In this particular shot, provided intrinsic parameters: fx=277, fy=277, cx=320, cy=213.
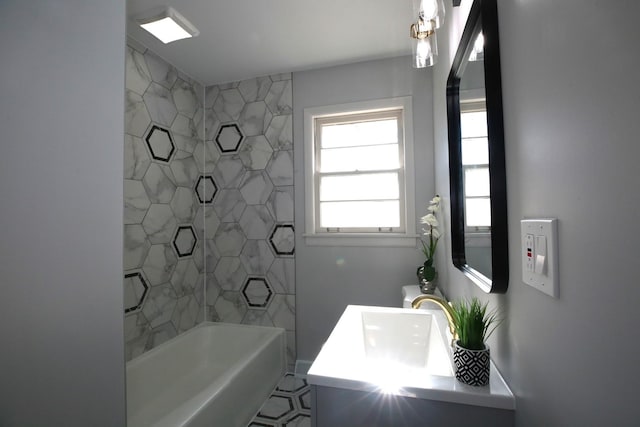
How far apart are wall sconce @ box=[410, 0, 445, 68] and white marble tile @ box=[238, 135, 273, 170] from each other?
4.97 ft

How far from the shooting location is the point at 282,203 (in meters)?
2.32

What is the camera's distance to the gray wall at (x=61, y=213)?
0.40 meters

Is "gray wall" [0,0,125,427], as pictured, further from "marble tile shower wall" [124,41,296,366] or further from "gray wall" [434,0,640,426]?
"marble tile shower wall" [124,41,296,366]

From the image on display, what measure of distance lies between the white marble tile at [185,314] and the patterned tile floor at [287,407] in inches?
35.1

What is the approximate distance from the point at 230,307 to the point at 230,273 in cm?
30

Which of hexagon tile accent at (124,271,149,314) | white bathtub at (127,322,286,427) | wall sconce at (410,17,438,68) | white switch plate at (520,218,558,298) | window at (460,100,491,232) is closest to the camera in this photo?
white switch plate at (520,218,558,298)

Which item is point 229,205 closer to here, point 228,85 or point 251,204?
point 251,204

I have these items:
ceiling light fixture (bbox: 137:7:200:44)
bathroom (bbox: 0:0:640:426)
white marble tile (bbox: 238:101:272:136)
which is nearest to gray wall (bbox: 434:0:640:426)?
bathroom (bbox: 0:0:640:426)

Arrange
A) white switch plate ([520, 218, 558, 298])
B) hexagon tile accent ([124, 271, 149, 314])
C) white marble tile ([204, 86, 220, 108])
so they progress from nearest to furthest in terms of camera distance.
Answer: white switch plate ([520, 218, 558, 298])
hexagon tile accent ([124, 271, 149, 314])
white marble tile ([204, 86, 220, 108])

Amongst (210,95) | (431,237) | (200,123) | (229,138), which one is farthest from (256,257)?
(210,95)

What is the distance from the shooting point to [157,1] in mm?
1594

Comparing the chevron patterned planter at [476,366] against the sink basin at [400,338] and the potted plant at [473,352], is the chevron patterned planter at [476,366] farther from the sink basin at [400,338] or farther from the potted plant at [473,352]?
the sink basin at [400,338]

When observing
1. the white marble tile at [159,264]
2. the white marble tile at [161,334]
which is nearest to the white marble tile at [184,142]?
the white marble tile at [159,264]

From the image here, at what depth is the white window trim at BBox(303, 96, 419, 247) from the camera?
2.06 meters
